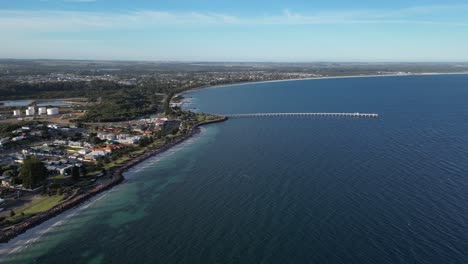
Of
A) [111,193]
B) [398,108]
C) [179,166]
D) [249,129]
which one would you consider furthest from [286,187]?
[398,108]

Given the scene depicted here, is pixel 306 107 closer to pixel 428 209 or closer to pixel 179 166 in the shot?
pixel 179 166

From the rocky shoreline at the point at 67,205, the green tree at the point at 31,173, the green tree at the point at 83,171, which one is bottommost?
the rocky shoreline at the point at 67,205

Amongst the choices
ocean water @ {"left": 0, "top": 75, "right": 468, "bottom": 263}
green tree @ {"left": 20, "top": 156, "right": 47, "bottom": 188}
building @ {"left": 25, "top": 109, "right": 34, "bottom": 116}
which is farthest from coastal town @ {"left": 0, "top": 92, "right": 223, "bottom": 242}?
ocean water @ {"left": 0, "top": 75, "right": 468, "bottom": 263}

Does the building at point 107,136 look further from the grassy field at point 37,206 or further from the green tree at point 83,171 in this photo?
the grassy field at point 37,206

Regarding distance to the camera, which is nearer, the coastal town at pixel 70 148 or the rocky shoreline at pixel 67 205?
the rocky shoreline at pixel 67 205

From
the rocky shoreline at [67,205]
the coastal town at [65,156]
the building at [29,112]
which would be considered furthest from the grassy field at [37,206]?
the building at [29,112]

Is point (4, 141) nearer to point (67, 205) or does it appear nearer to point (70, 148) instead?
point (70, 148)

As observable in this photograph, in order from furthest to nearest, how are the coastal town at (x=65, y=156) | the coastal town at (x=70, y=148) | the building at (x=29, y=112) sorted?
the building at (x=29, y=112), the coastal town at (x=70, y=148), the coastal town at (x=65, y=156)

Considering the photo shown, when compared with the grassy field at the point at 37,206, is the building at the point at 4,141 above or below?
above

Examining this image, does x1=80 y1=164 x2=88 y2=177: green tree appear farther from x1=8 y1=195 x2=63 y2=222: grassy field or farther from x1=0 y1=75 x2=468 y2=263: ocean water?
x1=8 y1=195 x2=63 y2=222: grassy field
